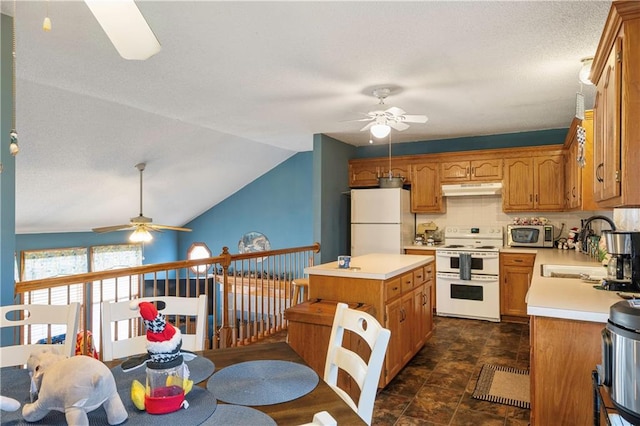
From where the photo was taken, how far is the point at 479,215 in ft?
18.9

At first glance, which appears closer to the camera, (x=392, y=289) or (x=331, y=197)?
(x=392, y=289)

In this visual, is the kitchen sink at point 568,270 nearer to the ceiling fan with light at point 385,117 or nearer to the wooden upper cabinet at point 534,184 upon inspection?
the ceiling fan with light at point 385,117

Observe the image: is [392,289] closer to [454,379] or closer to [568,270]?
[454,379]

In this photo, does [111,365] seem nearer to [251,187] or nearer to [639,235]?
[639,235]

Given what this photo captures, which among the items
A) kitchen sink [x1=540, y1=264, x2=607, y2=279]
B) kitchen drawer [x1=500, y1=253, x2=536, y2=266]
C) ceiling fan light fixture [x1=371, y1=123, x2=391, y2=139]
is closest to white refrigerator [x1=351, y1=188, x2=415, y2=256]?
kitchen drawer [x1=500, y1=253, x2=536, y2=266]

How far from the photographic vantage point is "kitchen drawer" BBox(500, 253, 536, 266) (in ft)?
16.0

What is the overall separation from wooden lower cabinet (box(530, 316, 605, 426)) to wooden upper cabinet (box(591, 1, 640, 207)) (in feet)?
2.13

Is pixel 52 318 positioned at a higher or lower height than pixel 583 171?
lower

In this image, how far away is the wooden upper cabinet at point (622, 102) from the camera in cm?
160

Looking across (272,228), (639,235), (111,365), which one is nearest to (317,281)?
(111,365)

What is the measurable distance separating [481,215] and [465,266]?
105cm

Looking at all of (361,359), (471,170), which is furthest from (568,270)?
(361,359)

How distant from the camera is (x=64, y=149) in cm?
452

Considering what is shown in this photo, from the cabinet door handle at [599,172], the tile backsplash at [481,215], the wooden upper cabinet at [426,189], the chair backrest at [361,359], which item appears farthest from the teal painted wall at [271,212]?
the chair backrest at [361,359]
